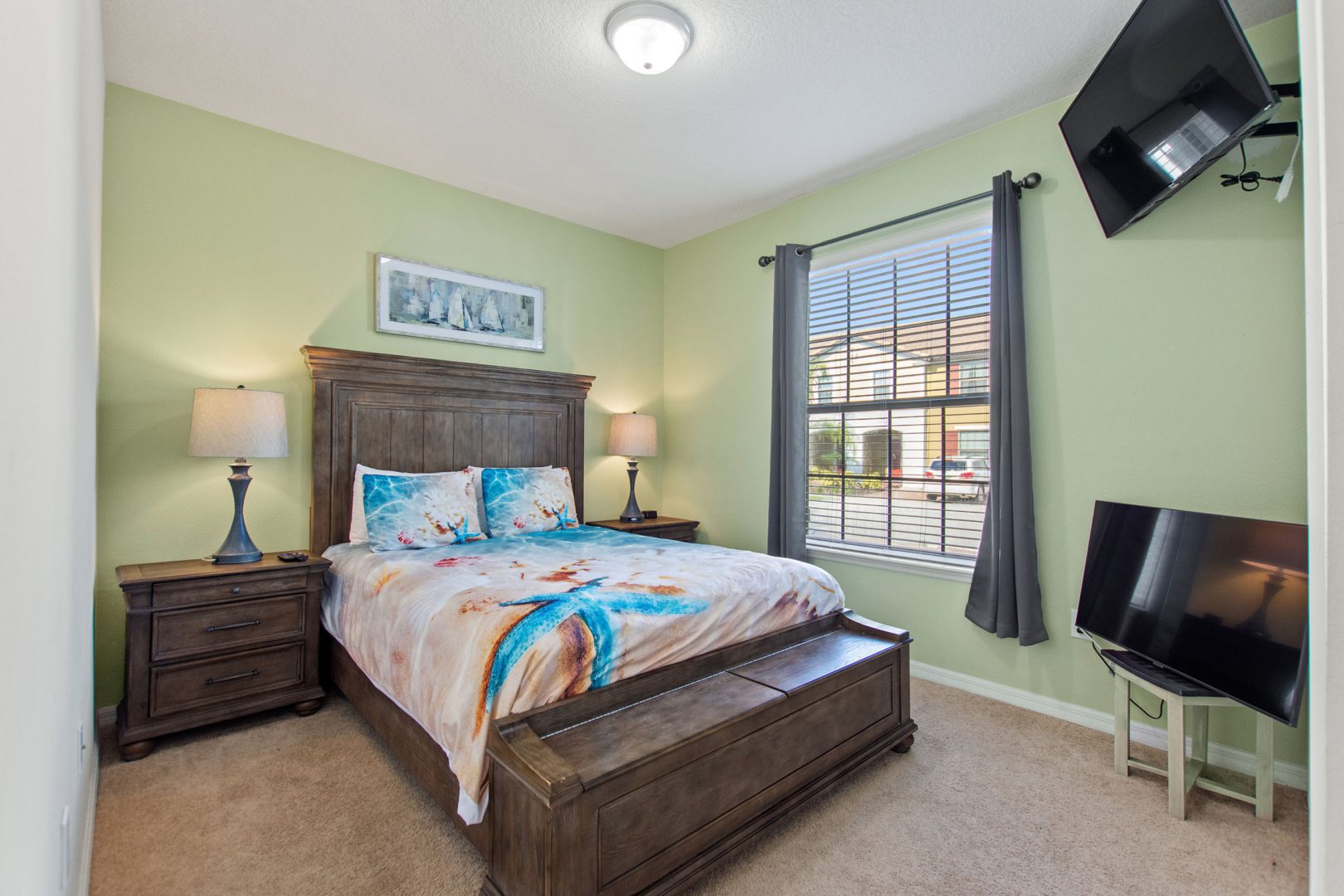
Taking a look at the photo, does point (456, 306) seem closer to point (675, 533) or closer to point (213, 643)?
point (675, 533)

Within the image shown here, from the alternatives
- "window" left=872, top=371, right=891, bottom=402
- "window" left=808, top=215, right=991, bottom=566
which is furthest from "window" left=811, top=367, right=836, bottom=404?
"window" left=872, top=371, right=891, bottom=402

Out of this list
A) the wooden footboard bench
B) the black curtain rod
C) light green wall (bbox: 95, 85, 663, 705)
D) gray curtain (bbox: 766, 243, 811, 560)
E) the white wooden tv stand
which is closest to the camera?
the wooden footboard bench

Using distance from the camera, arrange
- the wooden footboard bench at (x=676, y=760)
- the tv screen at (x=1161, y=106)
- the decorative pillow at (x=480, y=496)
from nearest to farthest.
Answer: the wooden footboard bench at (x=676, y=760) < the tv screen at (x=1161, y=106) < the decorative pillow at (x=480, y=496)

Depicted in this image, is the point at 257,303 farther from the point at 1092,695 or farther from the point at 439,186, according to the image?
the point at 1092,695

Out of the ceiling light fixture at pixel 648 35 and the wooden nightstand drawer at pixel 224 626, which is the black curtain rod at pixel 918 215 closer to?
the ceiling light fixture at pixel 648 35

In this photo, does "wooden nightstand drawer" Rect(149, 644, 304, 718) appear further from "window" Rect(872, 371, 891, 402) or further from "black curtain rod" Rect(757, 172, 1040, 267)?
"black curtain rod" Rect(757, 172, 1040, 267)

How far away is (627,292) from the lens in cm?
462

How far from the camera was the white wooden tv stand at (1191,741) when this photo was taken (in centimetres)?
200

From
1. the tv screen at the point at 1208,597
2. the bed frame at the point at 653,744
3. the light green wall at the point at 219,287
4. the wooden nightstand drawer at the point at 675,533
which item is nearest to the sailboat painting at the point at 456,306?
the light green wall at the point at 219,287

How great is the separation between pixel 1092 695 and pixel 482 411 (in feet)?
11.3

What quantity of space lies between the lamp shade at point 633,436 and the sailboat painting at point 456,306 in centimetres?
74

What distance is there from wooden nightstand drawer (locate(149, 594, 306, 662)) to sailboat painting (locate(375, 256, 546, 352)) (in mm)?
1567

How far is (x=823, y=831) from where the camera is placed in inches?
76.2

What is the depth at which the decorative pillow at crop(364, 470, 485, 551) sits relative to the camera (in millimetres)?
2945
